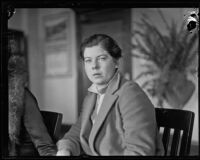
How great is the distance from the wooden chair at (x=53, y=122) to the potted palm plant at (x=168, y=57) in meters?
0.30

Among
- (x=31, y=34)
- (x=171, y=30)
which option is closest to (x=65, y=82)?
(x=31, y=34)

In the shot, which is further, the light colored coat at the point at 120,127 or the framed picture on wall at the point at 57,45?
the framed picture on wall at the point at 57,45

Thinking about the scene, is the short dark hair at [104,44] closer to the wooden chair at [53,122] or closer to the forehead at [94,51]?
the forehead at [94,51]

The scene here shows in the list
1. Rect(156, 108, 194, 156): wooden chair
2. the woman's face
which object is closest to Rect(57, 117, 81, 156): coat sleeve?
the woman's face

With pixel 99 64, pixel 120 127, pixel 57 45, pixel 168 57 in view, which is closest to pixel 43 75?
pixel 57 45

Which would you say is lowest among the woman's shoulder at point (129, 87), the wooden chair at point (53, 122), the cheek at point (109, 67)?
the wooden chair at point (53, 122)

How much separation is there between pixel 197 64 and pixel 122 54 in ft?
0.82

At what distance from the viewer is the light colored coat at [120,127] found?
719mm

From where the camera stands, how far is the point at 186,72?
0.83 m

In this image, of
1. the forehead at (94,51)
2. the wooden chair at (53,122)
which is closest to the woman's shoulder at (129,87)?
the forehead at (94,51)

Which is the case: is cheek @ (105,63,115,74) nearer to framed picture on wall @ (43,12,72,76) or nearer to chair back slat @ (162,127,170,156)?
framed picture on wall @ (43,12,72,76)

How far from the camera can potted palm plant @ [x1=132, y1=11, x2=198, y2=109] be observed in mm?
813

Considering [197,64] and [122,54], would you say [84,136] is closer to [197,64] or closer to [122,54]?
[122,54]
